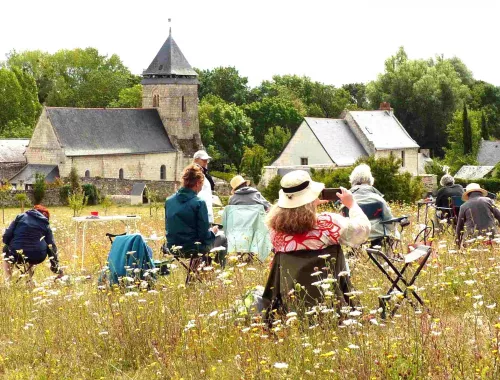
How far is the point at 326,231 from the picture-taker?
689 centimetres

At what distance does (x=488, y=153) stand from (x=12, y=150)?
3737 centimetres

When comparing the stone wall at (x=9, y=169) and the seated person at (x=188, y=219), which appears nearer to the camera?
the seated person at (x=188, y=219)

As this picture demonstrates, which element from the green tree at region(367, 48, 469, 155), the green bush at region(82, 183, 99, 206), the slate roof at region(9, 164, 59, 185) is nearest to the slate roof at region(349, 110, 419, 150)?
the green tree at region(367, 48, 469, 155)

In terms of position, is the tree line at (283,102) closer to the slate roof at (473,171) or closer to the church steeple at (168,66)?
the church steeple at (168,66)

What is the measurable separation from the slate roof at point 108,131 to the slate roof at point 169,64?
328cm

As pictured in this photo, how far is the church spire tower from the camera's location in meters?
85.1

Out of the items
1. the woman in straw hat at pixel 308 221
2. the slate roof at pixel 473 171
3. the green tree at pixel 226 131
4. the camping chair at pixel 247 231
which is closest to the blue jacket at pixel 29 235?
the camping chair at pixel 247 231

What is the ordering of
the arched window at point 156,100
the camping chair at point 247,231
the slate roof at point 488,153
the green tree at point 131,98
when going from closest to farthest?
the camping chair at point 247,231 < the slate roof at point 488,153 < the arched window at point 156,100 < the green tree at point 131,98

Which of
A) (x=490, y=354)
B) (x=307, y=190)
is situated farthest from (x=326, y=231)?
(x=490, y=354)

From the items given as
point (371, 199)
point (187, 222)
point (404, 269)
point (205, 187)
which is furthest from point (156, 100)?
point (404, 269)

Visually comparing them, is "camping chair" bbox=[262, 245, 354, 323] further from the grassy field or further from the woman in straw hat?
the grassy field

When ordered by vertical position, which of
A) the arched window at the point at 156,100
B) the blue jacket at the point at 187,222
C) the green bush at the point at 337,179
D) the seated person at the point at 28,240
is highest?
the arched window at the point at 156,100

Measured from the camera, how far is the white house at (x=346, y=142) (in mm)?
69938

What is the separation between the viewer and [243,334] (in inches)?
265
